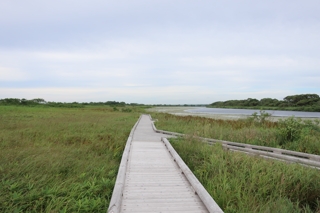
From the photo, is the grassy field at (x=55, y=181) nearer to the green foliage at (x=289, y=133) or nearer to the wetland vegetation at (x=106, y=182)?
the wetland vegetation at (x=106, y=182)

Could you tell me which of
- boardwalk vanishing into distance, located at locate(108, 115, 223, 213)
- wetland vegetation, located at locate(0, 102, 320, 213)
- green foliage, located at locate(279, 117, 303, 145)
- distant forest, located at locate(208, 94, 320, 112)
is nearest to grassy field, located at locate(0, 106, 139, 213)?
wetland vegetation, located at locate(0, 102, 320, 213)

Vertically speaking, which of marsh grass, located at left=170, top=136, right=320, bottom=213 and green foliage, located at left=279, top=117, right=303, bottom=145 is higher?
green foliage, located at left=279, top=117, right=303, bottom=145

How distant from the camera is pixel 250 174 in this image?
448 cm

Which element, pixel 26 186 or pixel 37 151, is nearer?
pixel 26 186

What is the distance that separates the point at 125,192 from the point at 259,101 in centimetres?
10886

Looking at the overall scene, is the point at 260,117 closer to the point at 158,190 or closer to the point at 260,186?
the point at 260,186

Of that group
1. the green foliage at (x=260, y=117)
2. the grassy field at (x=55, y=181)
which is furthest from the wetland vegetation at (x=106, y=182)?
the green foliage at (x=260, y=117)

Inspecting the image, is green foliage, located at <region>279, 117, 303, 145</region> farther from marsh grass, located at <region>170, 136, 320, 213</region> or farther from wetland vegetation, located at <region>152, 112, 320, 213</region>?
marsh grass, located at <region>170, 136, 320, 213</region>

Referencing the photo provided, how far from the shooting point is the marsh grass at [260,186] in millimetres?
3465

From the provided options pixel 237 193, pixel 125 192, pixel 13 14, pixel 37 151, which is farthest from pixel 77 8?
pixel 237 193

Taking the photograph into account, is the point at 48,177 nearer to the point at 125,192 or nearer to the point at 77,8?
the point at 125,192

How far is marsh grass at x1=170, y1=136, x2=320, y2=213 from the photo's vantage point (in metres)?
3.46

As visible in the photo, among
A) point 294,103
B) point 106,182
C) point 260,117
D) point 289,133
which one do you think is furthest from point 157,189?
point 294,103

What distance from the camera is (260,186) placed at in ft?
13.4
